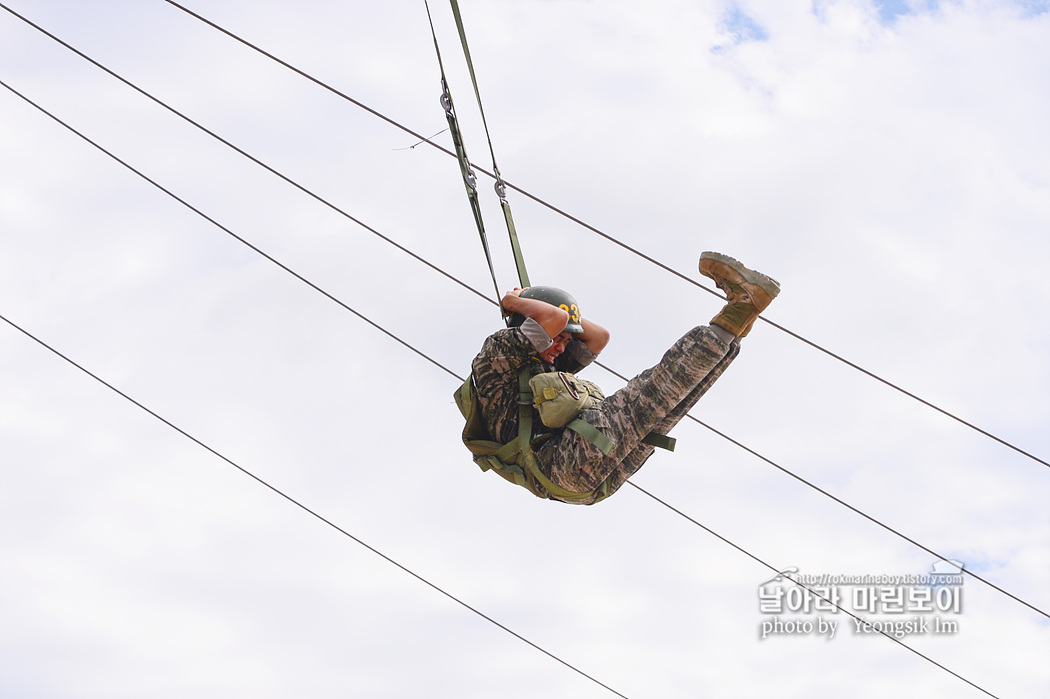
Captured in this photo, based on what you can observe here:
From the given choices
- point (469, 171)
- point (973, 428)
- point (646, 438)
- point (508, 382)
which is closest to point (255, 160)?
point (469, 171)

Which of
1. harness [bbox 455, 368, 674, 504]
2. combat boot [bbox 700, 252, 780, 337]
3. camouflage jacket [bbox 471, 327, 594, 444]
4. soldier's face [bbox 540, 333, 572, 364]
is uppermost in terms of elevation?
combat boot [bbox 700, 252, 780, 337]

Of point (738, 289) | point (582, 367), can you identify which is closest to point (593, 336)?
point (582, 367)

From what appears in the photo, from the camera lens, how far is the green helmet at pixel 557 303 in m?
9.08

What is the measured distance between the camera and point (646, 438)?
9.07m

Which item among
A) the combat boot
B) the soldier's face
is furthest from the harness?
the combat boot

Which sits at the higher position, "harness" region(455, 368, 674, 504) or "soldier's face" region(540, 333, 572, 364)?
"soldier's face" region(540, 333, 572, 364)

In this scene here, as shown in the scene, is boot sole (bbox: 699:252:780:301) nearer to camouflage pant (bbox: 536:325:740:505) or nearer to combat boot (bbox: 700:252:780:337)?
combat boot (bbox: 700:252:780:337)

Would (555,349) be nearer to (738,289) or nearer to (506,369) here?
(506,369)

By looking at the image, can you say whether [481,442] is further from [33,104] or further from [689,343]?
[33,104]

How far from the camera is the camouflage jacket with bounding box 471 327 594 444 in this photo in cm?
898

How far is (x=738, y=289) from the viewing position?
27.4 feet

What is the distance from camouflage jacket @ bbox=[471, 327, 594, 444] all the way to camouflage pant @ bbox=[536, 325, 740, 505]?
1.14 feet

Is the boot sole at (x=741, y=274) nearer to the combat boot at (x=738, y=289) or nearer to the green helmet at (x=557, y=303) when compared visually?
the combat boot at (x=738, y=289)

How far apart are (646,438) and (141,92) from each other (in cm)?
466
